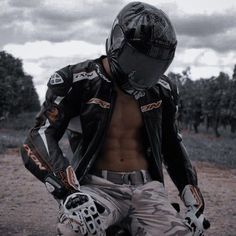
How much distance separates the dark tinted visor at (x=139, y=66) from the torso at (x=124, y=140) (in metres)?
0.25

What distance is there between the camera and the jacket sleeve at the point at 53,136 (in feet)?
10.1

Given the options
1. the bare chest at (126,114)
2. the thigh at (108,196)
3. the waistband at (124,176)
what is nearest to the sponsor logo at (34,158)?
the thigh at (108,196)

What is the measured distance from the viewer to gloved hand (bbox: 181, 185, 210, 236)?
11.2ft

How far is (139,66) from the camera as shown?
10.5ft

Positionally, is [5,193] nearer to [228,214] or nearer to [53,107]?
[228,214]

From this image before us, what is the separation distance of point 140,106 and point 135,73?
0.36 metres

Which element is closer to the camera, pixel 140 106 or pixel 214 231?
pixel 140 106

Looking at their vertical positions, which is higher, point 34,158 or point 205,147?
point 34,158

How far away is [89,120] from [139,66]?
449mm

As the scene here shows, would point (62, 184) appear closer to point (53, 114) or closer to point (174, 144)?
point (53, 114)

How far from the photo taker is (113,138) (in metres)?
3.47

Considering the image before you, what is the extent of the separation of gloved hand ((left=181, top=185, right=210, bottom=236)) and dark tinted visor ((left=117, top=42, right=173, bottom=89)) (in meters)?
0.80

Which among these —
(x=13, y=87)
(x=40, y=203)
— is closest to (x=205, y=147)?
(x=40, y=203)

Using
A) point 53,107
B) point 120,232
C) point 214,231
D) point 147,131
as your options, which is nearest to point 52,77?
point 53,107
